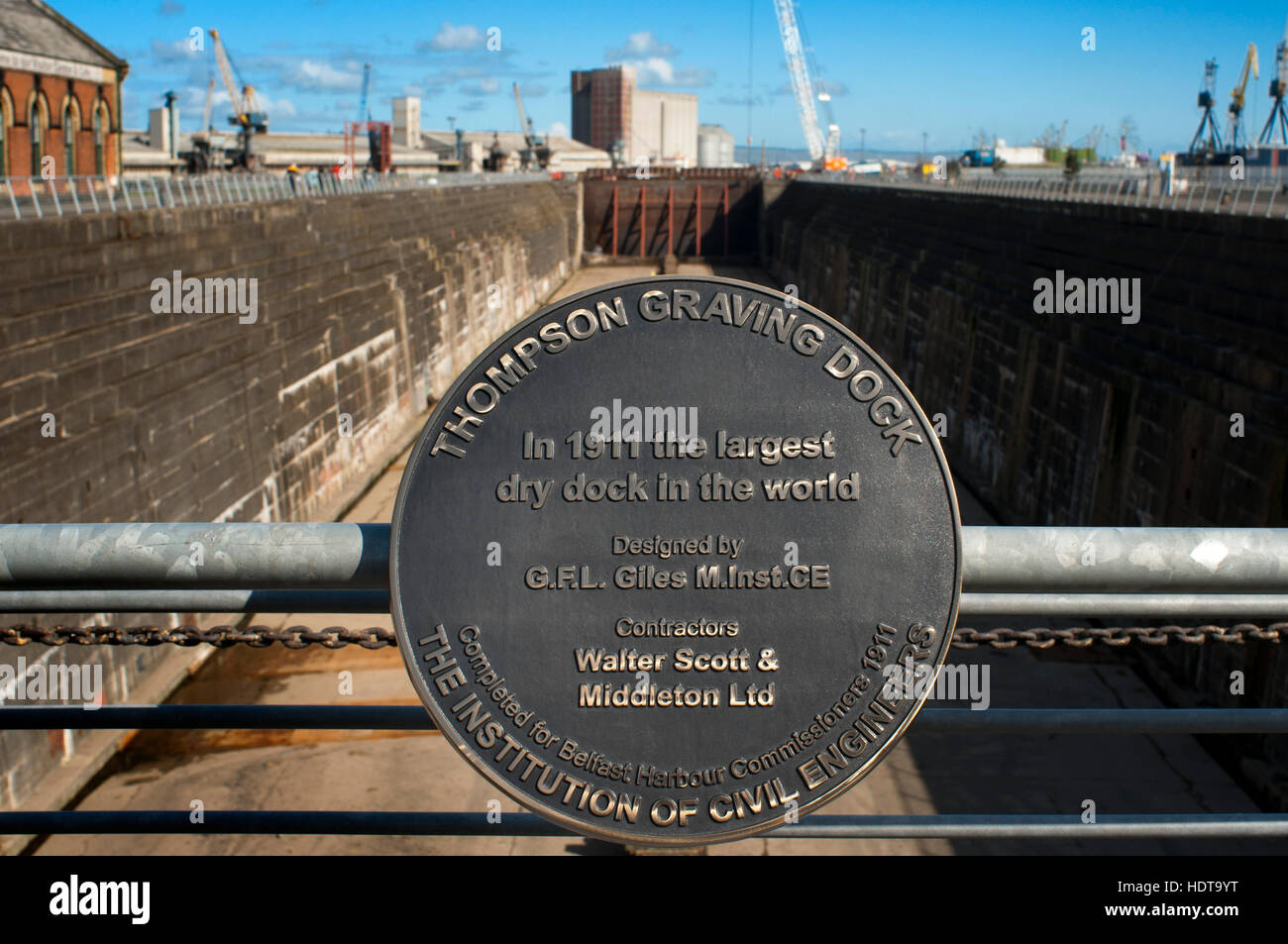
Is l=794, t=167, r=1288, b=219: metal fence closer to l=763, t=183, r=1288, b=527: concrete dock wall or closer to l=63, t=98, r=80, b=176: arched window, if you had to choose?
l=763, t=183, r=1288, b=527: concrete dock wall

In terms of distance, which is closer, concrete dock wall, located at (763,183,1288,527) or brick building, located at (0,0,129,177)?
concrete dock wall, located at (763,183,1288,527)

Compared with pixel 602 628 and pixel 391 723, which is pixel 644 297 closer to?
pixel 602 628

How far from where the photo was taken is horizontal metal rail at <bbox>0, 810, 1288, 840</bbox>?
2.77 metres

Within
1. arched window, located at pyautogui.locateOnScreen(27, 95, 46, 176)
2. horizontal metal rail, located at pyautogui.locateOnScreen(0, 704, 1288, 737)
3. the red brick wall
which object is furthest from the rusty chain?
arched window, located at pyautogui.locateOnScreen(27, 95, 46, 176)

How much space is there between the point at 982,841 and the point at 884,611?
713cm

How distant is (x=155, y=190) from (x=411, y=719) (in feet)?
59.9

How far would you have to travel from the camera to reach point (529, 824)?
2.94 metres

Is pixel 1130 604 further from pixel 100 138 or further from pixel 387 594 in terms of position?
pixel 100 138

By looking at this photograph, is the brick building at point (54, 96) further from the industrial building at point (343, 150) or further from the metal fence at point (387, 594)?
the metal fence at point (387, 594)

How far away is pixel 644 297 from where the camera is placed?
2945 mm

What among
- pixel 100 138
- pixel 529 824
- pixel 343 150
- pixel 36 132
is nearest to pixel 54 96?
pixel 36 132

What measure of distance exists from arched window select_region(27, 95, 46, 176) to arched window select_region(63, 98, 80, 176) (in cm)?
120

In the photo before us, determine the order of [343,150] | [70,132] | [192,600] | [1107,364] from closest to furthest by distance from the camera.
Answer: [192,600] < [1107,364] < [70,132] < [343,150]
